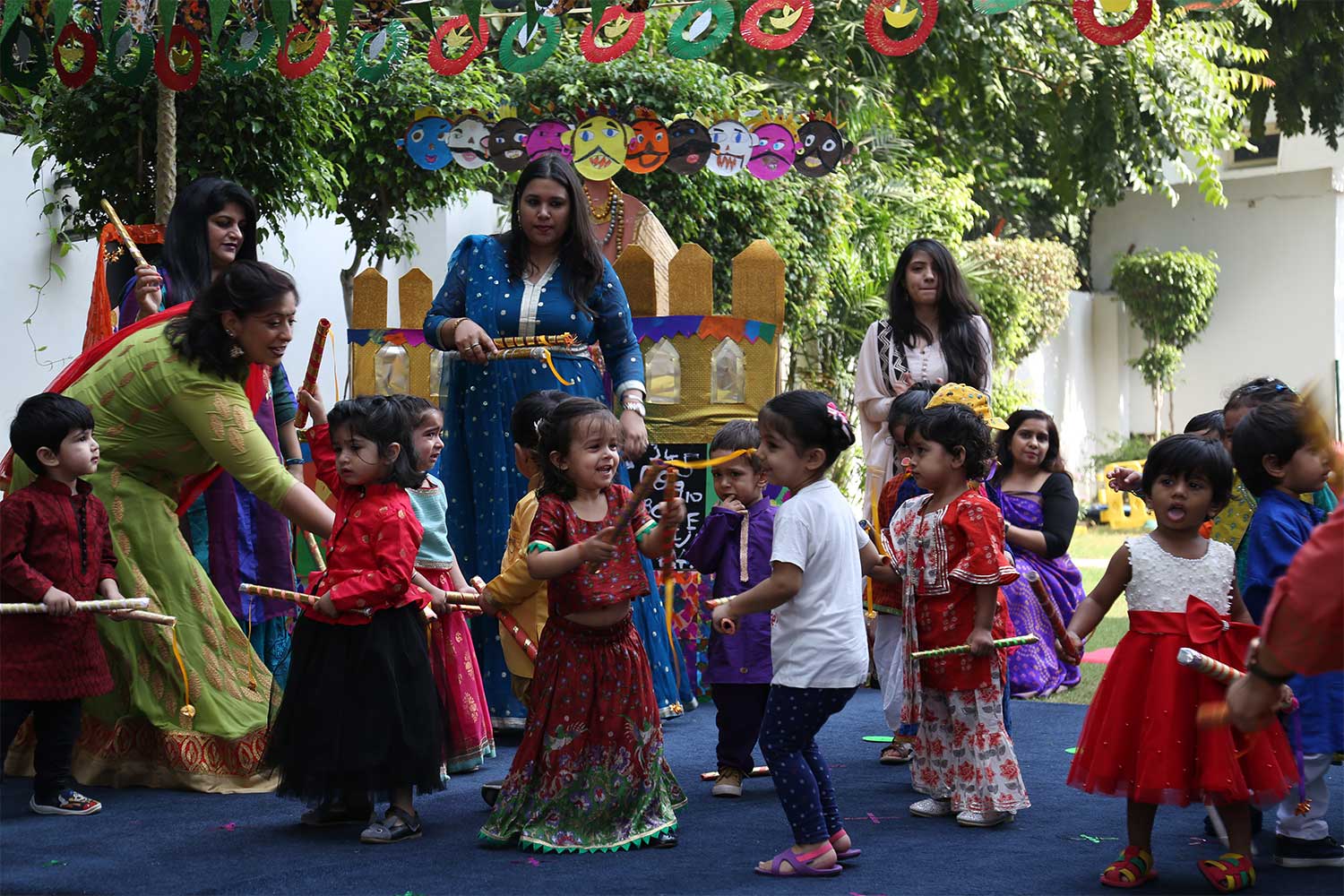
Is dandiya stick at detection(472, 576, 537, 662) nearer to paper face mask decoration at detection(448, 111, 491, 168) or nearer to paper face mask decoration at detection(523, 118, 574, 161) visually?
paper face mask decoration at detection(523, 118, 574, 161)

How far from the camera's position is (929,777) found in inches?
159

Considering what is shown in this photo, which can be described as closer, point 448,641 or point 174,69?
point 448,641

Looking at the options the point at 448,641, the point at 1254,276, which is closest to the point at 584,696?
the point at 448,641

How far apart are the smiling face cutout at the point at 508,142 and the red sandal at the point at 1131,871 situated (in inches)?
186

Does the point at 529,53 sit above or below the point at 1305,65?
below

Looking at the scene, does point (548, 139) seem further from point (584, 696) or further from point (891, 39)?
point (584, 696)

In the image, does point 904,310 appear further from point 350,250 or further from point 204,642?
point 350,250

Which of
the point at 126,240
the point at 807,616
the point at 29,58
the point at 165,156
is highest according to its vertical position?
the point at 29,58

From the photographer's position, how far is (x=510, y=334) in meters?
4.84

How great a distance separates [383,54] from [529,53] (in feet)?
2.48

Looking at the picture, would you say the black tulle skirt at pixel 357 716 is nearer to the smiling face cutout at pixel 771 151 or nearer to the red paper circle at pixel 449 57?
the red paper circle at pixel 449 57

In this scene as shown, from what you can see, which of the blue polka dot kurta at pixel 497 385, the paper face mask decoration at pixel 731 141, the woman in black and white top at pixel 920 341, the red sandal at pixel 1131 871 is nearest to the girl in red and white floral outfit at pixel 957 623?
the red sandal at pixel 1131 871

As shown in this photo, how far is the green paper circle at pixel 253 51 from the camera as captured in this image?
215 inches

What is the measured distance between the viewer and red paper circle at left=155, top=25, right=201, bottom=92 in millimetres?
5152
